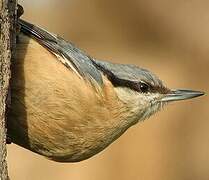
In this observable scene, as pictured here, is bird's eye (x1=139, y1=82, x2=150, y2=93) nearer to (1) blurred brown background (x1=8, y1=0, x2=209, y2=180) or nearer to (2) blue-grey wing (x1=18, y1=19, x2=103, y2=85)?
(2) blue-grey wing (x1=18, y1=19, x2=103, y2=85)

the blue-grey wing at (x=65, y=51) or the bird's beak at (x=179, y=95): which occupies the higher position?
the blue-grey wing at (x=65, y=51)

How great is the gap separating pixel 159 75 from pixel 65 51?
3.11 metres

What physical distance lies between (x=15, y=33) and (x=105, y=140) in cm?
86

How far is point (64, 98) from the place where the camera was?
473 cm

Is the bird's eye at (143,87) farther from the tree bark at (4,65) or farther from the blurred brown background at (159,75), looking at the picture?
the blurred brown background at (159,75)

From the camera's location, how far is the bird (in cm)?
467

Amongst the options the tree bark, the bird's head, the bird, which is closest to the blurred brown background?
the bird's head

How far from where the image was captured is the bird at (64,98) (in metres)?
4.67

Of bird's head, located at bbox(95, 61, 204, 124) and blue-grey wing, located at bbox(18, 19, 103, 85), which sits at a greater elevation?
blue-grey wing, located at bbox(18, 19, 103, 85)

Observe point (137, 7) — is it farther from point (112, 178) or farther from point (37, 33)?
point (37, 33)

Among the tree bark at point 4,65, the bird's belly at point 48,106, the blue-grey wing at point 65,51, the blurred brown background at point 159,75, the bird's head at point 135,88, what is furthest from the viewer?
the blurred brown background at point 159,75

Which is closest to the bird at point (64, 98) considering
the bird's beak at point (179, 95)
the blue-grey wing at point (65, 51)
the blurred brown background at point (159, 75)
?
the blue-grey wing at point (65, 51)

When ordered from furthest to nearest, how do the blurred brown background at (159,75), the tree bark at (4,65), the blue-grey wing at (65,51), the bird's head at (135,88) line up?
the blurred brown background at (159,75), the bird's head at (135,88), the blue-grey wing at (65,51), the tree bark at (4,65)

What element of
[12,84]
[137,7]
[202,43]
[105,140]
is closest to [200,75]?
[202,43]
